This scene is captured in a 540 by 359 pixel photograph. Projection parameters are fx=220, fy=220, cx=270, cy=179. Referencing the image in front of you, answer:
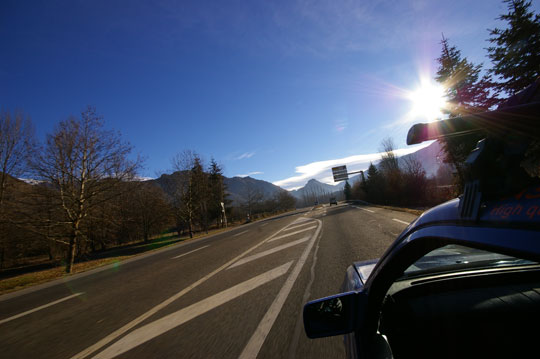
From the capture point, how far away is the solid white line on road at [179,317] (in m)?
2.80

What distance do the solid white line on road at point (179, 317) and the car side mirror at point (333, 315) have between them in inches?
110

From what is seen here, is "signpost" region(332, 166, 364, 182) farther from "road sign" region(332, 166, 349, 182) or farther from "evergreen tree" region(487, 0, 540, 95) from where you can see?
"evergreen tree" region(487, 0, 540, 95)

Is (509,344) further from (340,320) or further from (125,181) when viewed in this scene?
(125,181)

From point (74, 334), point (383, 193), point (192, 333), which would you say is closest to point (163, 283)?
point (74, 334)

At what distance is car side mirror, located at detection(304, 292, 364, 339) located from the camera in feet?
4.11

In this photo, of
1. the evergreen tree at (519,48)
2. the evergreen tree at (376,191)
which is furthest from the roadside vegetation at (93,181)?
the evergreen tree at (376,191)

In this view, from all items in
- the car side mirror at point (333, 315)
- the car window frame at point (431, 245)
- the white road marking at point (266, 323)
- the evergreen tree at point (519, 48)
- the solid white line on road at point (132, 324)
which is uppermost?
the evergreen tree at point (519, 48)

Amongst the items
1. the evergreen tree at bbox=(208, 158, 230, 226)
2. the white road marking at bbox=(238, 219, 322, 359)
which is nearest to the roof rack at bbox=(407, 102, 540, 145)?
the white road marking at bbox=(238, 219, 322, 359)

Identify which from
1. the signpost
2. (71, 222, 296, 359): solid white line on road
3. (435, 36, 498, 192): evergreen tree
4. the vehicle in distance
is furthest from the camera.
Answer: the signpost

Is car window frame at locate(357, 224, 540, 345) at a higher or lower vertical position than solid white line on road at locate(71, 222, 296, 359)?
higher

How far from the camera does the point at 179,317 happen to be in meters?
3.45

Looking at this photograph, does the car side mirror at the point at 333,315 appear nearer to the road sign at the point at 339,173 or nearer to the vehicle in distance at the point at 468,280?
the vehicle in distance at the point at 468,280

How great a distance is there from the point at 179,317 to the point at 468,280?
370 centimetres

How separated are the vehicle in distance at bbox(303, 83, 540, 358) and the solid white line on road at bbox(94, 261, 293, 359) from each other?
2.83 m
